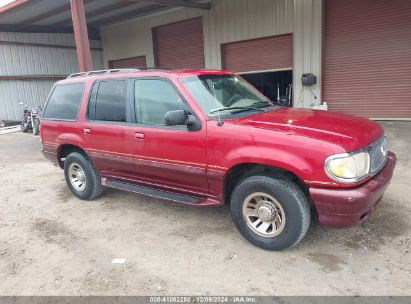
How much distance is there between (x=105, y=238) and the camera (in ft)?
13.2

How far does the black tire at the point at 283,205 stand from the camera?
3232mm

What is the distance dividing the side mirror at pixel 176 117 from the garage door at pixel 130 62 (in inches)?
491

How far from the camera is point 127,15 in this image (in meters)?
14.4

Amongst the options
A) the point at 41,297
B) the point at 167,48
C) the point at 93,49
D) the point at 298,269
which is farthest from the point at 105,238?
the point at 93,49

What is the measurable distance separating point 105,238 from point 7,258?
1018 millimetres

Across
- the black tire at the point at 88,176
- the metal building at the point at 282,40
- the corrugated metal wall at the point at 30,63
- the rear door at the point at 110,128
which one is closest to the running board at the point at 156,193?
the rear door at the point at 110,128

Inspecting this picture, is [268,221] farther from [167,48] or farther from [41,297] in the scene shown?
[167,48]

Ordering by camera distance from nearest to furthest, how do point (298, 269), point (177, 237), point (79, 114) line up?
point (298, 269) < point (177, 237) < point (79, 114)

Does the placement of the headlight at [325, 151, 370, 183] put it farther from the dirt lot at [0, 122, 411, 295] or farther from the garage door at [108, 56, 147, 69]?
the garage door at [108, 56, 147, 69]

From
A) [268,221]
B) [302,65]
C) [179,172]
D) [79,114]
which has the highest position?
[302,65]

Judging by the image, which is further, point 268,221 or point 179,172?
point 179,172

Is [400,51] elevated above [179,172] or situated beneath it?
elevated above

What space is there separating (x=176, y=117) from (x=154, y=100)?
2.52 ft

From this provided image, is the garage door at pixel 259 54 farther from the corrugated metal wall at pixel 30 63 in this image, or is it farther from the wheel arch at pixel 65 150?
the corrugated metal wall at pixel 30 63
